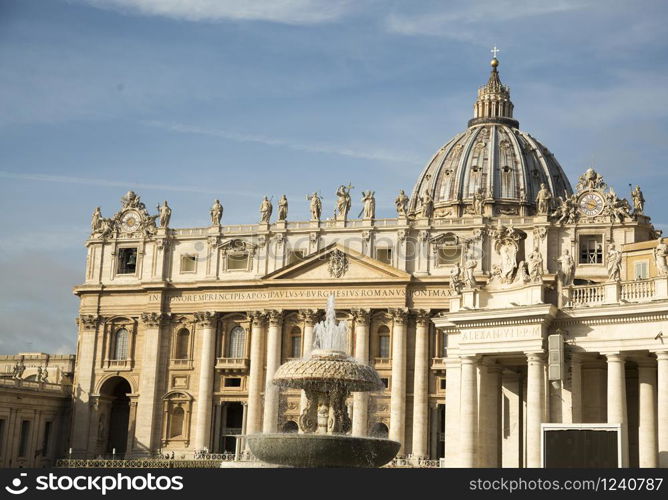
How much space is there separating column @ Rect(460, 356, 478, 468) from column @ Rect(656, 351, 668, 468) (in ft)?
23.2

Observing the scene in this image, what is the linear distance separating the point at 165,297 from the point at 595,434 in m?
64.6

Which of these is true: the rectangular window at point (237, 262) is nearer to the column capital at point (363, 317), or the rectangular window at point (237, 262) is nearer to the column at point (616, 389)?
the column capital at point (363, 317)

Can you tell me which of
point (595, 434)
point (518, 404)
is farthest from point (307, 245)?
point (595, 434)

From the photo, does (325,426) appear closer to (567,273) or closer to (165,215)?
(567,273)

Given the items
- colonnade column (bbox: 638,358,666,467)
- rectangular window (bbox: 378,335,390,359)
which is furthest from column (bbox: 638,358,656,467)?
rectangular window (bbox: 378,335,390,359)

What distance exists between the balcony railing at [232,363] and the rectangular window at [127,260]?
12.8m

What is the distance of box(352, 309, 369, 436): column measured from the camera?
90125 mm

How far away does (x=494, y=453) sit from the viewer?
45.9 meters

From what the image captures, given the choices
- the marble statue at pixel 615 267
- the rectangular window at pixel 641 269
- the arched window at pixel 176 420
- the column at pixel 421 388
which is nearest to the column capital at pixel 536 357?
the marble statue at pixel 615 267

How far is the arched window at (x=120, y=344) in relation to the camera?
101438mm

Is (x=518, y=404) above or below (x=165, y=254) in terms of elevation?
below

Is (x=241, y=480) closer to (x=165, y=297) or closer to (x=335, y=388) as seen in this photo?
(x=335, y=388)

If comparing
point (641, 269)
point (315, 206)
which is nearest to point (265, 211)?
point (315, 206)

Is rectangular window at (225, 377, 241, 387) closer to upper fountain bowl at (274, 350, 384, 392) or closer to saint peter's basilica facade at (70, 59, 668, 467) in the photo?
saint peter's basilica facade at (70, 59, 668, 467)
